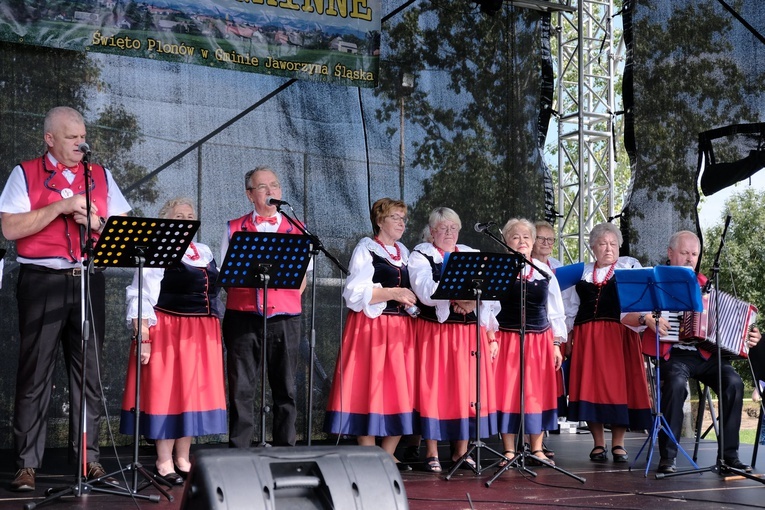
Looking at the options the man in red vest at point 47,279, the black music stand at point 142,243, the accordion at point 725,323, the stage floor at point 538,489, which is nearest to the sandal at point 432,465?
the stage floor at point 538,489

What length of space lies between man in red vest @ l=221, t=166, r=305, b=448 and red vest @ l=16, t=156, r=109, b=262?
2.92ft

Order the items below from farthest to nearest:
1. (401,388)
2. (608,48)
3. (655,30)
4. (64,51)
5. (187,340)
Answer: (608,48) → (655,30) → (64,51) → (401,388) → (187,340)

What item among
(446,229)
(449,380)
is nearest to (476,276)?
(446,229)

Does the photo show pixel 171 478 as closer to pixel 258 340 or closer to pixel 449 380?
pixel 258 340

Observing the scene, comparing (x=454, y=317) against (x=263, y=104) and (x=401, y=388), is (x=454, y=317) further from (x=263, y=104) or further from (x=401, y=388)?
(x=263, y=104)

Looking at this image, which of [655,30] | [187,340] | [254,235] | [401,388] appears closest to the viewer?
[254,235]

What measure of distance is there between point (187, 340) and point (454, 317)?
175 cm

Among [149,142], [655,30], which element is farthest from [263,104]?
[655,30]

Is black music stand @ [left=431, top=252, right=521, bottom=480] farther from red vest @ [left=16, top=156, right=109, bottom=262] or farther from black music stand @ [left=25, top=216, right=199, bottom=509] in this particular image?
red vest @ [left=16, top=156, right=109, bottom=262]

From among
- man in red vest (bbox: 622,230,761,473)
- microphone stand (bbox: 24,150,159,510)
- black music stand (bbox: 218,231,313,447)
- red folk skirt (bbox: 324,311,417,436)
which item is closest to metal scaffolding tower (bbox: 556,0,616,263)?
man in red vest (bbox: 622,230,761,473)

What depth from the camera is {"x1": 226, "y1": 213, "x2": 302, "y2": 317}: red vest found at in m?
5.32

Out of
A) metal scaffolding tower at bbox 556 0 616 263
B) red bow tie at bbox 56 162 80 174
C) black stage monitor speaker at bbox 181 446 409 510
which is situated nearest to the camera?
black stage monitor speaker at bbox 181 446 409 510

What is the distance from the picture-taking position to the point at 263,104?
689 cm

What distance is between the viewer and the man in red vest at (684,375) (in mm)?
5824
